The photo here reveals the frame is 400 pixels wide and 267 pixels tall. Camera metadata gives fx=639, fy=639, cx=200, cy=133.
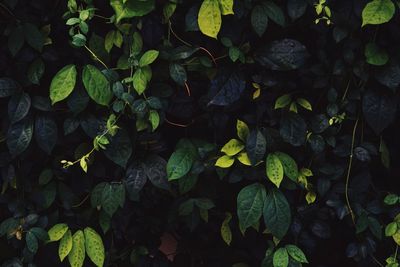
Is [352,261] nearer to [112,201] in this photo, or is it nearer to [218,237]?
[218,237]

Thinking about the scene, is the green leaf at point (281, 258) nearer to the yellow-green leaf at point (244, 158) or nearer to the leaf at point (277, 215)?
the leaf at point (277, 215)

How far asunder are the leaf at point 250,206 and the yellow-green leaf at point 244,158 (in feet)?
0.25

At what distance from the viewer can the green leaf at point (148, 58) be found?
175 cm

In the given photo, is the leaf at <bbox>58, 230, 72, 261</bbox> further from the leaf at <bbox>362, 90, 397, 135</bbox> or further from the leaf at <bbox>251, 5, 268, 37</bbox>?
the leaf at <bbox>362, 90, 397, 135</bbox>

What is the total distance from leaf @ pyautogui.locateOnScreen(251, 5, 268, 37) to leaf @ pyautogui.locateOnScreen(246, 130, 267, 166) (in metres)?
0.29

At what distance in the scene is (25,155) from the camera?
196cm

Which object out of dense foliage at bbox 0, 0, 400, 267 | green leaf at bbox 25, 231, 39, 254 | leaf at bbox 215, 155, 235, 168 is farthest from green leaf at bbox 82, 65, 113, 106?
green leaf at bbox 25, 231, 39, 254

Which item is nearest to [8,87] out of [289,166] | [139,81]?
[139,81]

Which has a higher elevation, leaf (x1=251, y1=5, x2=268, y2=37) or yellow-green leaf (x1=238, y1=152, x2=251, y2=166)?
leaf (x1=251, y1=5, x2=268, y2=37)

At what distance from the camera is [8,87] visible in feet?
6.09

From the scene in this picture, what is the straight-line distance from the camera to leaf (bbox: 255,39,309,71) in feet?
5.92

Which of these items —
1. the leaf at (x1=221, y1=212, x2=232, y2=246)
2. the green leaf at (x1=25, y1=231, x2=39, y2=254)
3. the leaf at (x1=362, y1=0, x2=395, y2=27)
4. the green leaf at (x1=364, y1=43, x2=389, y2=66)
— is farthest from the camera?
the leaf at (x1=221, y1=212, x2=232, y2=246)

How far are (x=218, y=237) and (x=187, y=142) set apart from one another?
40cm

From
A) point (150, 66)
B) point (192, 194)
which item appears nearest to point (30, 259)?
point (192, 194)
